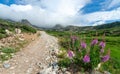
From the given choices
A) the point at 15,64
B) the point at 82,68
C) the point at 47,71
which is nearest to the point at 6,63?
the point at 15,64

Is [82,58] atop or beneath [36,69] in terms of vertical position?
atop

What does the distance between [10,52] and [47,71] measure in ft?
31.3

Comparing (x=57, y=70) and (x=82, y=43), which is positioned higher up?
(x=82, y=43)

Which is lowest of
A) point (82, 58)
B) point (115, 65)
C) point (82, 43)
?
point (115, 65)

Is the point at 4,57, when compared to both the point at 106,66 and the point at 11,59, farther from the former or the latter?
the point at 106,66

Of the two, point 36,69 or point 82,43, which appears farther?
point 36,69

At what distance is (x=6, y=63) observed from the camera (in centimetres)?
2116

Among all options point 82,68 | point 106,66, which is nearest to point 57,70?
point 82,68

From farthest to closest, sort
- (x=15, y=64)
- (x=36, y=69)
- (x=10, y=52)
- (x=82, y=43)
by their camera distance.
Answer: (x=10, y=52) → (x=15, y=64) → (x=36, y=69) → (x=82, y=43)

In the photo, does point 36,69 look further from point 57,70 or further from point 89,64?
point 89,64

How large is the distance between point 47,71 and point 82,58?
2868 millimetres

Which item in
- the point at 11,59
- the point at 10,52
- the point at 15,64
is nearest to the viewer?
the point at 15,64

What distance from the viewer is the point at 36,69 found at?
1909cm

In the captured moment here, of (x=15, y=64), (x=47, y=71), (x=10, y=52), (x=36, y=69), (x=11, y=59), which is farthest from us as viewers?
(x=10, y=52)
